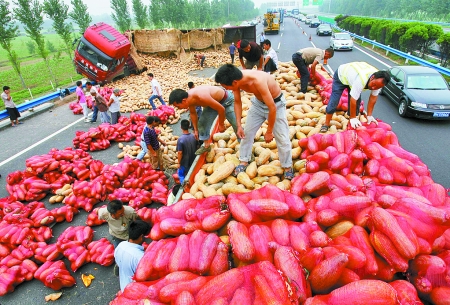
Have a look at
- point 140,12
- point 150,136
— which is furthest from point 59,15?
point 150,136

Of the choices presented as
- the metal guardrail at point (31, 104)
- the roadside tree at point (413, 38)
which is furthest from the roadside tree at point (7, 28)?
the roadside tree at point (413, 38)

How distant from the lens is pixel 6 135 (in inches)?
367

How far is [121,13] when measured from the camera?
87.9ft

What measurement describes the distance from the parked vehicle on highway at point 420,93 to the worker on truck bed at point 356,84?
4.38m

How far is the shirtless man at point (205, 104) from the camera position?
14.1ft

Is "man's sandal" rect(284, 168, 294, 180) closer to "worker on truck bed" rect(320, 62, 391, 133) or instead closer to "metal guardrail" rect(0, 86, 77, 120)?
"worker on truck bed" rect(320, 62, 391, 133)

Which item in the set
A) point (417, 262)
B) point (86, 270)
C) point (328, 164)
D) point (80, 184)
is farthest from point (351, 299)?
point (80, 184)

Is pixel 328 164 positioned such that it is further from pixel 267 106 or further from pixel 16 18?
pixel 16 18

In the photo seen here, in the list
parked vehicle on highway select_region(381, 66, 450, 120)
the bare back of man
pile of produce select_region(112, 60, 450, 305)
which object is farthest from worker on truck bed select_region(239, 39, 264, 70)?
pile of produce select_region(112, 60, 450, 305)

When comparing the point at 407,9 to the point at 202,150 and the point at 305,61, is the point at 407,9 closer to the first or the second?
the point at 305,61

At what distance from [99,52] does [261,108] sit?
11.9 meters

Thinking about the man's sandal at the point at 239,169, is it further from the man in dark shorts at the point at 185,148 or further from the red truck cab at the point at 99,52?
the red truck cab at the point at 99,52

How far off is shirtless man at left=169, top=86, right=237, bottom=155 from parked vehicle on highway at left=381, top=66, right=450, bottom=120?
20.9 ft

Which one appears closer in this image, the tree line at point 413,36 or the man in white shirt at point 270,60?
the man in white shirt at point 270,60
